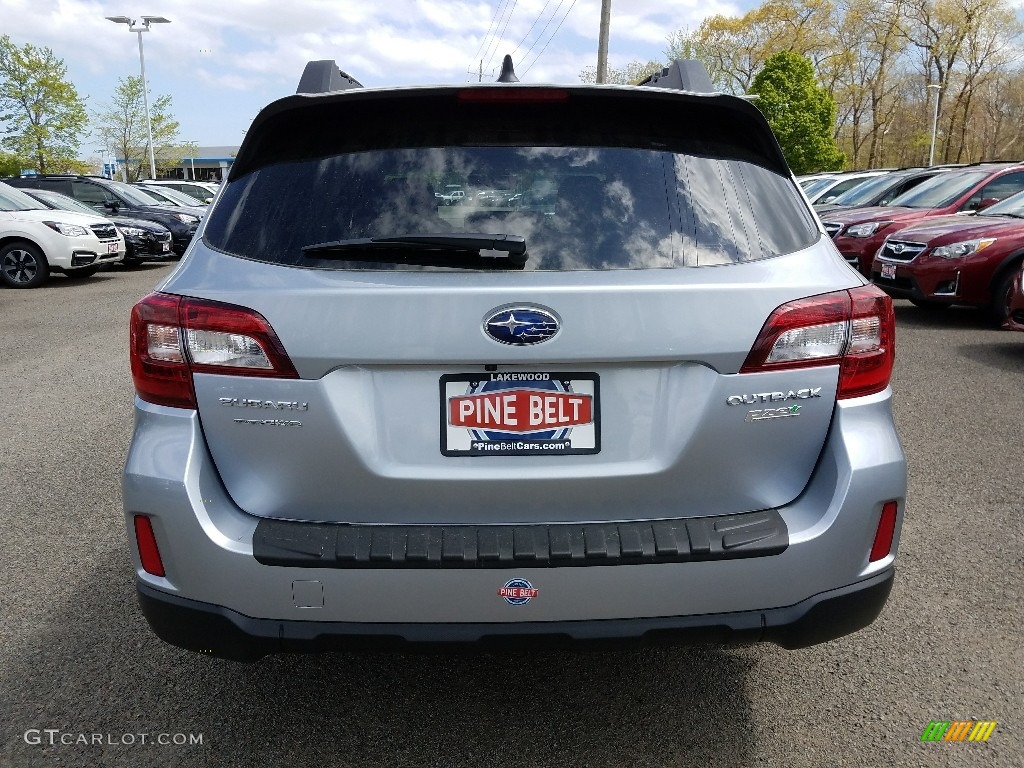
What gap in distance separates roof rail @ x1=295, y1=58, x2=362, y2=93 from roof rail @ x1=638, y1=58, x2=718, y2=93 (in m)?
0.95

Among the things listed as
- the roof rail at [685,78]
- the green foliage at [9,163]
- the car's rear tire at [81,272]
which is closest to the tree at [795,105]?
the green foliage at [9,163]

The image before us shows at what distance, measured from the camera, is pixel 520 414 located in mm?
2078

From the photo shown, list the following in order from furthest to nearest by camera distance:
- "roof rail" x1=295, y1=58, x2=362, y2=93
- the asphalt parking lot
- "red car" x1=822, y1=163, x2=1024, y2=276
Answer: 1. "red car" x1=822, y1=163, x2=1024, y2=276
2. "roof rail" x1=295, y1=58, x2=362, y2=93
3. the asphalt parking lot

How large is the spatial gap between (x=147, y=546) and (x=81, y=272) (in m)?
15.1

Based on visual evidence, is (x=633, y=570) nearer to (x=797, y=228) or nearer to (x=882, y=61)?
(x=797, y=228)

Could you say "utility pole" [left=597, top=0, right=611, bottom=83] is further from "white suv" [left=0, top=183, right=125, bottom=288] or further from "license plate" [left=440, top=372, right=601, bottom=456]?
"license plate" [left=440, top=372, right=601, bottom=456]

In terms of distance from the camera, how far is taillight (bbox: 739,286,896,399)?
2100 mm

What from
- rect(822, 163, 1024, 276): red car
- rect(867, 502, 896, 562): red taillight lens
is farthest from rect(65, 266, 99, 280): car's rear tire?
rect(867, 502, 896, 562): red taillight lens

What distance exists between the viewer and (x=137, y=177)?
62594 mm

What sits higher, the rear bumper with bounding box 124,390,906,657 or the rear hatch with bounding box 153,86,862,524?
the rear hatch with bounding box 153,86,862,524

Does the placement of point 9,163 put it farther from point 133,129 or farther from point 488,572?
point 488,572

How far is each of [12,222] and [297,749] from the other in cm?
1433

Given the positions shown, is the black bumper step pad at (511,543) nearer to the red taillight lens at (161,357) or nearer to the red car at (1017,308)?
the red taillight lens at (161,357)

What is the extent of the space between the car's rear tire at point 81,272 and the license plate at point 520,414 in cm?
1450
